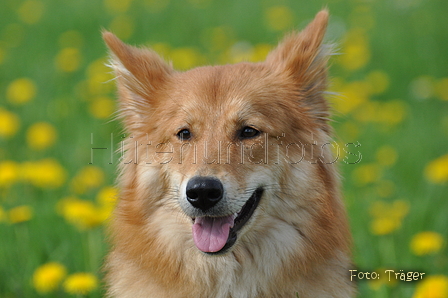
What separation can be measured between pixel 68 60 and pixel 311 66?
18.1ft

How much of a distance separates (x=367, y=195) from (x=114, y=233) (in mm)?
2949

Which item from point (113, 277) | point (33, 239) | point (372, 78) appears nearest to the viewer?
point (113, 277)

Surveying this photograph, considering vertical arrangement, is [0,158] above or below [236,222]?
above

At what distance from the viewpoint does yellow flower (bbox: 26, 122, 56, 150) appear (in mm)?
6238

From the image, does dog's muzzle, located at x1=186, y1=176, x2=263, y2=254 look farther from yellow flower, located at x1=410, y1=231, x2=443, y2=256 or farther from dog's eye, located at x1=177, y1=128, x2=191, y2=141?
yellow flower, located at x1=410, y1=231, x2=443, y2=256

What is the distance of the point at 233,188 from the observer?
3.15 m

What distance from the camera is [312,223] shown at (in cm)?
337

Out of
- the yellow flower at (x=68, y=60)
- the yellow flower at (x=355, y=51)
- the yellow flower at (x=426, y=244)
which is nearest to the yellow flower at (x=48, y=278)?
the yellow flower at (x=426, y=244)

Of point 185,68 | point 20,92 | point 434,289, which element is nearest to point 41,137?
point 20,92

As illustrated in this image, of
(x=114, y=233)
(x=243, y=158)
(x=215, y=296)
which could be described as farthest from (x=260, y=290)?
(x=114, y=233)

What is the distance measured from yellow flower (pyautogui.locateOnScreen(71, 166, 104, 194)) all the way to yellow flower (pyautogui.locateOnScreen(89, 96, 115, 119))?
147cm

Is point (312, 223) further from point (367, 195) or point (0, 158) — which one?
point (0, 158)

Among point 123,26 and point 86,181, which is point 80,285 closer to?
point 86,181

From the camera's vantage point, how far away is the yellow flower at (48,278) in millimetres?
3893
